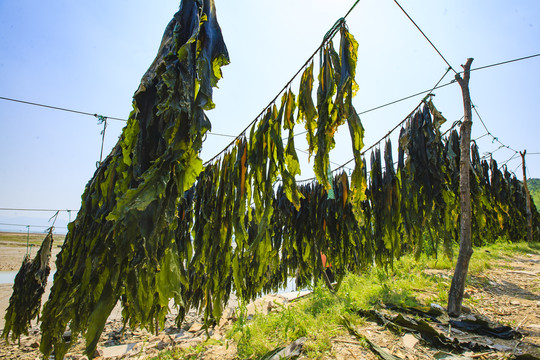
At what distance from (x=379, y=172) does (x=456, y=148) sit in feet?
4.10

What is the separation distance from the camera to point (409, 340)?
7.36 ft

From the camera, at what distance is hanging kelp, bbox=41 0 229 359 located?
3.03ft

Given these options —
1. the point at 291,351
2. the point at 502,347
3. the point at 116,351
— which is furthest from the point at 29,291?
the point at 502,347

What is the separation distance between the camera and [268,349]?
2.63 metres

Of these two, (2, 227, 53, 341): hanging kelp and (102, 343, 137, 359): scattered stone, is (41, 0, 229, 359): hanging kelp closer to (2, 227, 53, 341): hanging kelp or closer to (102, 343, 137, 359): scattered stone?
(2, 227, 53, 341): hanging kelp

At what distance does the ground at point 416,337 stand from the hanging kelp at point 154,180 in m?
0.92

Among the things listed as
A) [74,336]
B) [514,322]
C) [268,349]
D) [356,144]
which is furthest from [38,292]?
[514,322]

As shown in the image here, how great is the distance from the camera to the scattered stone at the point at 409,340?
2.17 metres

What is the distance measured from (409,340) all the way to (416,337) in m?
0.09

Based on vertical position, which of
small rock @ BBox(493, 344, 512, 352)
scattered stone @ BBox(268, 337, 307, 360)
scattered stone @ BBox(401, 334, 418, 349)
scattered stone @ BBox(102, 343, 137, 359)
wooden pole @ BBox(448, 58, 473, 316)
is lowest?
scattered stone @ BBox(102, 343, 137, 359)

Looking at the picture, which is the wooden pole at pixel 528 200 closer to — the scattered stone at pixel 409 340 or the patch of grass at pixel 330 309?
the patch of grass at pixel 330 309

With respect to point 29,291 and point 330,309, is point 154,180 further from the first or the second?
point 29,291

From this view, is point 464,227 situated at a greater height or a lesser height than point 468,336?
greater

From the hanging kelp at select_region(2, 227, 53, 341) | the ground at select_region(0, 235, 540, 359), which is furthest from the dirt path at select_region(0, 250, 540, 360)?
the hanging kelp at select_region(2, 227, 53, 341)
